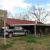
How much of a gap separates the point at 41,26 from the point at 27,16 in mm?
24919

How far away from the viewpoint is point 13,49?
20109mm

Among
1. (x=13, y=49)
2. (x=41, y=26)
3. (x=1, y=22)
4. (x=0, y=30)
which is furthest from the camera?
(x=41, y=26)

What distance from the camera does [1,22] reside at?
4247 cm

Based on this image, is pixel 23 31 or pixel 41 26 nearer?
pixel 23 31

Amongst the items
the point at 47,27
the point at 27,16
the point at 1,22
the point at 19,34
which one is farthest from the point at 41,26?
the point at 27,16

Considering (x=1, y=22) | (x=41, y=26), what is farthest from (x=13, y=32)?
(x=41, y=26)

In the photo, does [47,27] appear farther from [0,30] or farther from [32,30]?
[0,30]

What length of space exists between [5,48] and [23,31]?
15058 mm

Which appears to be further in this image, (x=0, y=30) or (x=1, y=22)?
(x=1, y=22)

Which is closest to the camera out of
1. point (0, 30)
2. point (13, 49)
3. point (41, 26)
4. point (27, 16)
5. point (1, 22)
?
point (13, 49)

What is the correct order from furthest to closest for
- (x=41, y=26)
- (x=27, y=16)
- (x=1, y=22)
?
(x=27, y=16)
(x=41, y=26)
(x=1, y=22)

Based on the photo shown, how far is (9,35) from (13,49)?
14.7m

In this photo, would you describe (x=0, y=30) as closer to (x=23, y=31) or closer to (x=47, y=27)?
(x=23, y=31)

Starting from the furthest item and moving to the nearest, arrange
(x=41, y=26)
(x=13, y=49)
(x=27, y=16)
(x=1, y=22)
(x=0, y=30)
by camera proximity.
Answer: (x=27, y=16) → (x=41, y=26) → (x=1, y=22) → (x=0, y=30) → (x=13, y=49)
